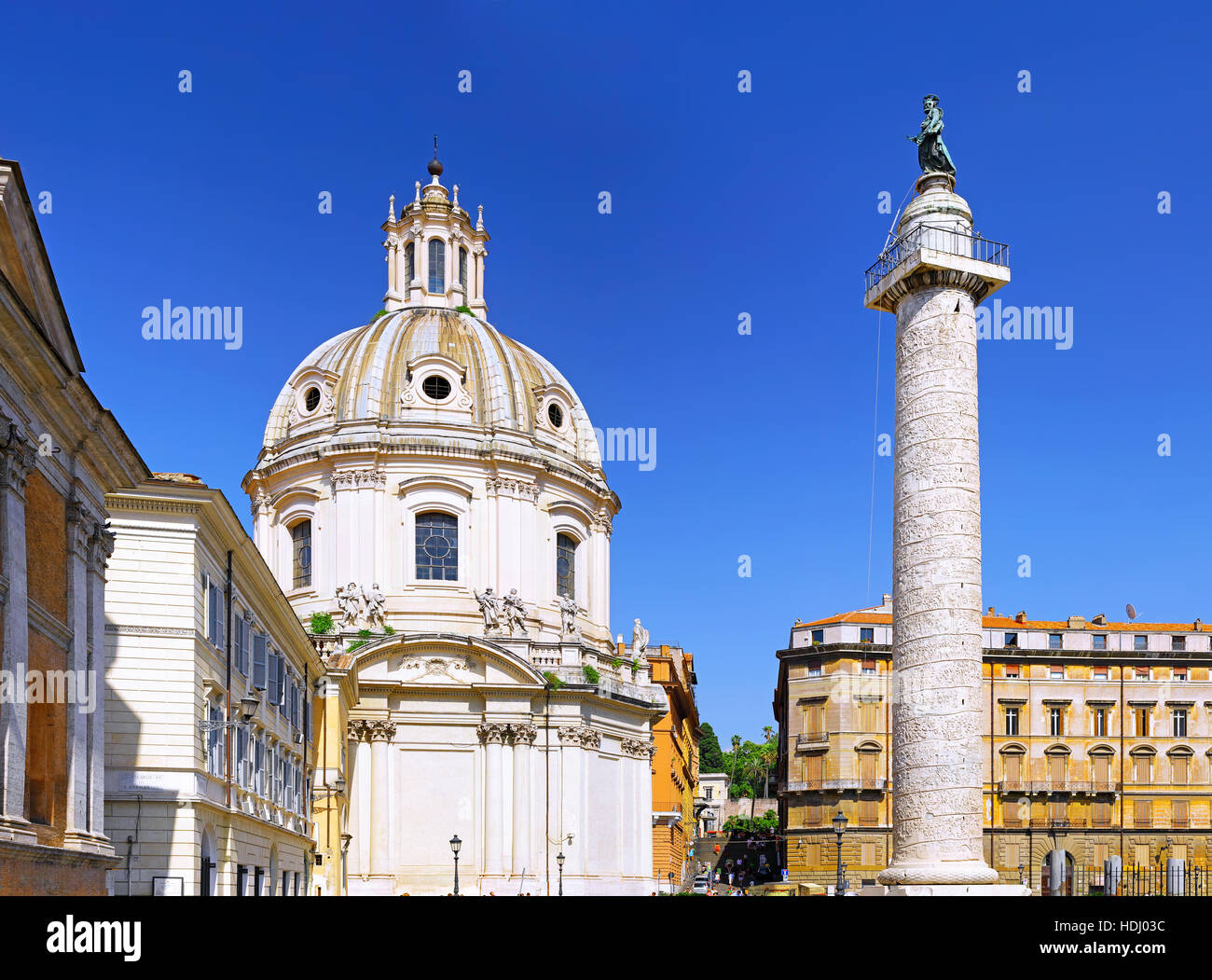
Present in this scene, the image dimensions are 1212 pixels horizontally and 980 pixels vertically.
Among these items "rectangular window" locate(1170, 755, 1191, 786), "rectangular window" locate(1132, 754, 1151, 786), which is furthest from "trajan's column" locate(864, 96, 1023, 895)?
"rectangular window" locate(1170, 755, 1191, 786)

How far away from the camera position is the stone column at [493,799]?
176ft

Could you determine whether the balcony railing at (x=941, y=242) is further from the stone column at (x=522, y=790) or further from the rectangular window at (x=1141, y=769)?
the rectangular window at (x=1141, y=769)

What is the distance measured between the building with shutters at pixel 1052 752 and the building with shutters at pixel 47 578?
176 feet

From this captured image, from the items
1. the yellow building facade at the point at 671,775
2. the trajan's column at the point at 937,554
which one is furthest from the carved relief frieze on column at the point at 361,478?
the trajan's column at the point at 937,554

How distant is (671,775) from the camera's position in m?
82.6

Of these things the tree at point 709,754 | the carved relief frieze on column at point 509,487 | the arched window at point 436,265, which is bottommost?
the tree at point 709,754

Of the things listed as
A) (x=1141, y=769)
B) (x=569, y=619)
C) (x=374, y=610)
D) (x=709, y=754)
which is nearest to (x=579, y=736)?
(x=569, y=619)

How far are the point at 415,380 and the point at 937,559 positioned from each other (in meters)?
34.3

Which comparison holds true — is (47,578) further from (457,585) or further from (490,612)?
(457,585)

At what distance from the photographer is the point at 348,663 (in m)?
50.8

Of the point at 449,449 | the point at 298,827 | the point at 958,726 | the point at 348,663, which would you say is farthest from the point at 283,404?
the point at 958,726

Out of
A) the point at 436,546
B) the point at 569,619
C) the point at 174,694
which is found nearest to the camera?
the point at 174,694

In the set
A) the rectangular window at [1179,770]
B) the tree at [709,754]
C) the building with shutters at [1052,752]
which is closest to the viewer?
the building with shutters at [1052,752]
